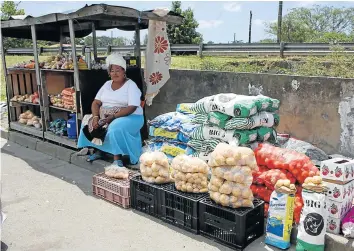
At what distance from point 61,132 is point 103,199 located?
8.19ft

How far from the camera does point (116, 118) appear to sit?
503cm

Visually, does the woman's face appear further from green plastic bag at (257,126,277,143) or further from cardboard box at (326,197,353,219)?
cardboard box at (326,197,353,219)

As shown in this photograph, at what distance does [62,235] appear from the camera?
3.46 metres

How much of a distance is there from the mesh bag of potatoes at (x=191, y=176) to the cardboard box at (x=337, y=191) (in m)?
1.15

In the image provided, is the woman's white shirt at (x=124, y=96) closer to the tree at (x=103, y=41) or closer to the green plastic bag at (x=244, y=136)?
the green plastic bag at (x=244, y=136)

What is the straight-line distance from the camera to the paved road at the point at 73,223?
10.7 ft

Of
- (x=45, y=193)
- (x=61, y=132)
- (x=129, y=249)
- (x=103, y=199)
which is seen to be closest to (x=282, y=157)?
(x=129, y=249)

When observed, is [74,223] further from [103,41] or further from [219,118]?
[103,41]

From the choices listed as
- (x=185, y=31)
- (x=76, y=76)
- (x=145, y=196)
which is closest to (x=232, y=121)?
(x=145, y=196)

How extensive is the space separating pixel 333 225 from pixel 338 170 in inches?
20.3

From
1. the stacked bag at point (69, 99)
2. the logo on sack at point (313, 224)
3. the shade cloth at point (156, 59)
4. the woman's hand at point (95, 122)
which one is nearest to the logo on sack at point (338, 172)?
the logo on sack at point (313, 224)

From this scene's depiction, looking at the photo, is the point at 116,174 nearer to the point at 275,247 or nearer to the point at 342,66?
the point at 275,247

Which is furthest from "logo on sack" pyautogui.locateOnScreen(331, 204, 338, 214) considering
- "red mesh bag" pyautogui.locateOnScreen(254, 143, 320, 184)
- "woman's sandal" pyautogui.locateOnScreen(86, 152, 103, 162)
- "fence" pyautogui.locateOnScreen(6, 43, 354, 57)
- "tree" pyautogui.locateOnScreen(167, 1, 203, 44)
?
"tree" pyautogui.locateOnScreen(167, 1, 203, 44)

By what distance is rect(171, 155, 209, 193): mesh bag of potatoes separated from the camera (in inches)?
139
